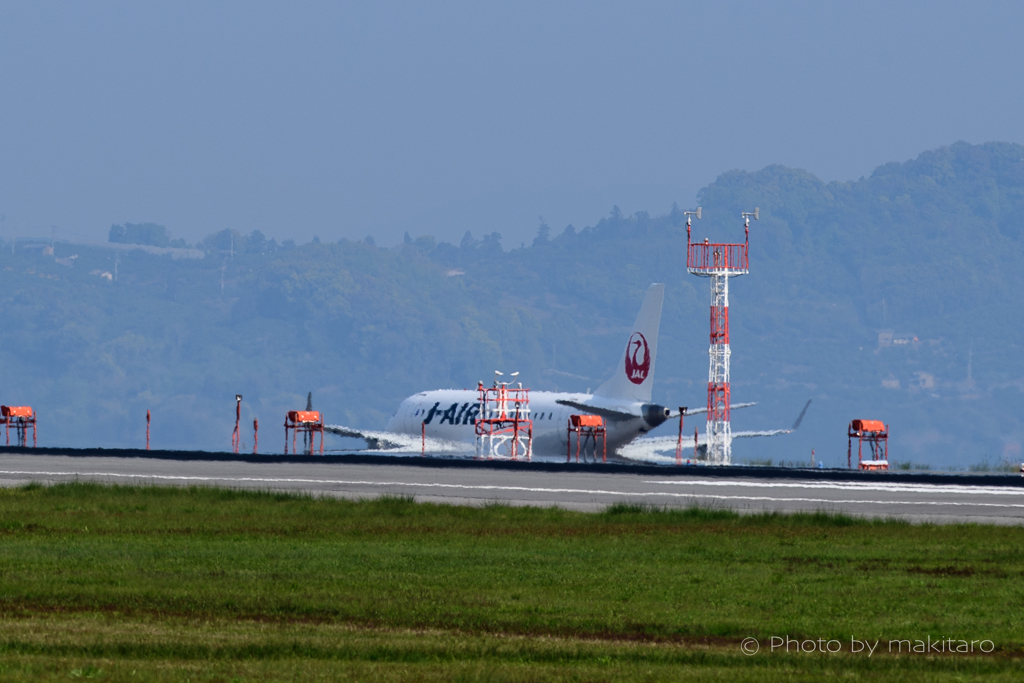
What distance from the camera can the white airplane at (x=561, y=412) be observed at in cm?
8612

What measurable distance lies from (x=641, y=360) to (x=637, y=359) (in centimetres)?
23

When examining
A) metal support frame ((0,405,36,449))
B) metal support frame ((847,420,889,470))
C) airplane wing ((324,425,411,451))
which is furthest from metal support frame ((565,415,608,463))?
metal support frame ((0,405,36,449))

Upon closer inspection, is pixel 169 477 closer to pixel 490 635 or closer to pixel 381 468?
pixel 381 468

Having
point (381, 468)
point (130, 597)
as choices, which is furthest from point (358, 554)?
point (381, 468)

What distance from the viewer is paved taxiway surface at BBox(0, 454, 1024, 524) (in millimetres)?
41656

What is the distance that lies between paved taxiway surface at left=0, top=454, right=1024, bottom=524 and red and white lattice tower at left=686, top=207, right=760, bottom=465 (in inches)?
1152

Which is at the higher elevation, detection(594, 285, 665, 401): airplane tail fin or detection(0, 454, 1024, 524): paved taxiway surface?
detection(594, 285, 665, 401): airplane tail fin

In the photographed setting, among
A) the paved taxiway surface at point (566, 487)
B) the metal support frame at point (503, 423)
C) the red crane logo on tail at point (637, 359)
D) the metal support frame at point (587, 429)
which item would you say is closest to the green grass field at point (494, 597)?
the paved taxiway surface at point (566, 487)

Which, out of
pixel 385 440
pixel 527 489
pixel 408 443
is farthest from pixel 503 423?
pixel 527 489

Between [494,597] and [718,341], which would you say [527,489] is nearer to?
[494,597]

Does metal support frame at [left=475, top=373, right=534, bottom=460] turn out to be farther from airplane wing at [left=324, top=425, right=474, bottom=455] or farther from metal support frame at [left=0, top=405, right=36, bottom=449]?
metal support frame at [left=0, top=405, right=36, bottom=449]

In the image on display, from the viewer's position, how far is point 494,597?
22031 millimetres

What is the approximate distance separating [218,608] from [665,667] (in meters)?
6.65

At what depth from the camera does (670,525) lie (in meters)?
34.5
